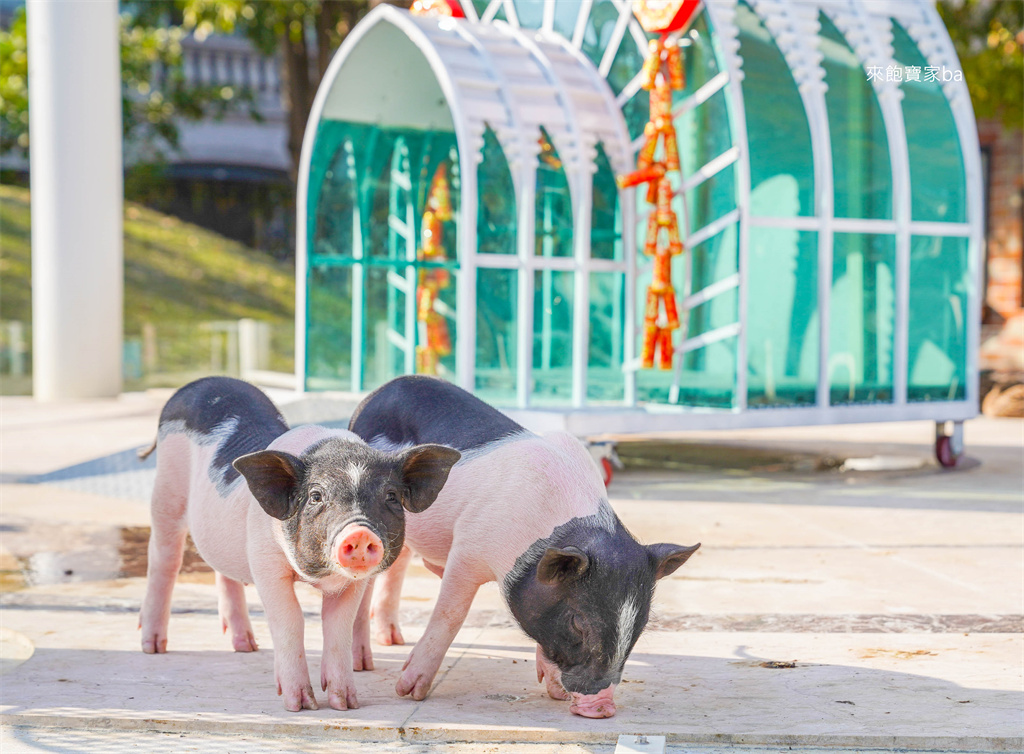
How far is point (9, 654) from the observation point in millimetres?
4785

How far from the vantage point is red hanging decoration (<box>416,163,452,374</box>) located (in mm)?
11336

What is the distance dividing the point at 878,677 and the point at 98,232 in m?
14.2

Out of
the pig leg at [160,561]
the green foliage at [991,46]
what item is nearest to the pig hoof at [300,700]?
the pig leg at [160,561]

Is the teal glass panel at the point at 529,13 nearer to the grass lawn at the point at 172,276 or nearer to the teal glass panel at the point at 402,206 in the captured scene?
the teal glass panel at the point at 402,206

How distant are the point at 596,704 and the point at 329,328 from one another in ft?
26.7

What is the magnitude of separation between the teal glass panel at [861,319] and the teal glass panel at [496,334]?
2525 mm

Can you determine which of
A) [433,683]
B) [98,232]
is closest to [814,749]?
[433,683]

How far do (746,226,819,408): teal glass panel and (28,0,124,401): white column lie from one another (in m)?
10.1

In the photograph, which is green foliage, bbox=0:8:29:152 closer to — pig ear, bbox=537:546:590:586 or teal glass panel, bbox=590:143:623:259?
teal glass panel, bbox=590:143:623:259

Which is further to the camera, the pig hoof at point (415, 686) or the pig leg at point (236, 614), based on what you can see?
the pig leg at point (236, 614)

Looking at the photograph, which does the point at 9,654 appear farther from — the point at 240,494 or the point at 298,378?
the point at 298,378

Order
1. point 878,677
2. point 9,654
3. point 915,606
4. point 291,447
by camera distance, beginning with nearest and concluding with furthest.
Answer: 1. point 291,447
2. point 878,677
3. point 9,654
4. point 915,606

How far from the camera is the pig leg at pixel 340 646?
13.3 ft

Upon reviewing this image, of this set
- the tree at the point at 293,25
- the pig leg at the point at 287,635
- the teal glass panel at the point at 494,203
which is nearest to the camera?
the pig leg at the point at 287,635
